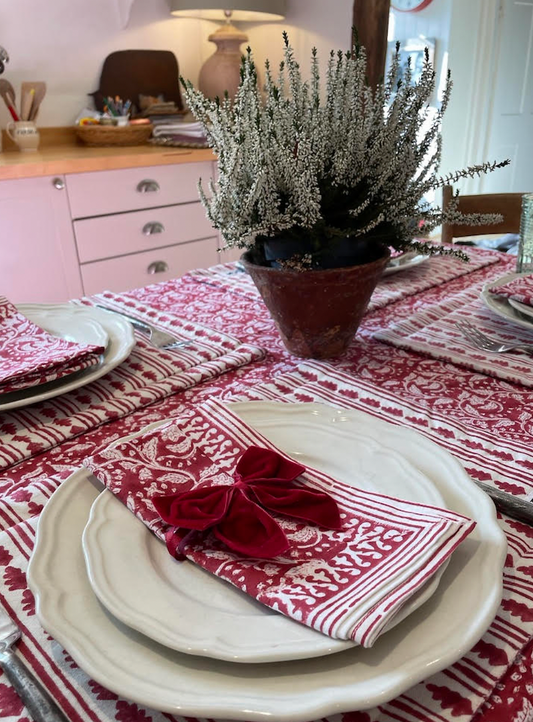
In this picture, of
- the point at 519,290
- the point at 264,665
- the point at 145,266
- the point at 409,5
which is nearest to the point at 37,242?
the point at 145,266

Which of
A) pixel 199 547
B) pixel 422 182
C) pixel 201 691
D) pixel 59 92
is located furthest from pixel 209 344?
pixel 59 92

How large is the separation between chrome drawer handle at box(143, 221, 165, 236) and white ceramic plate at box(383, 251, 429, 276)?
1.48 m

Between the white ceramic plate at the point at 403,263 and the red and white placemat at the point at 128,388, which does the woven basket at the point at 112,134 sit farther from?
the red and white placemat at the point at 128,388

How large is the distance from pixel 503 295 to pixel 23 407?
0.69 metres

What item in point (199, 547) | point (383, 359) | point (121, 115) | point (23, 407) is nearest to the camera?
point (199, 547)

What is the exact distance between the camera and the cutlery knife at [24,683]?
356mm

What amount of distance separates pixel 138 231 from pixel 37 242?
0.43 m

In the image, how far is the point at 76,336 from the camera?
2.90 ft

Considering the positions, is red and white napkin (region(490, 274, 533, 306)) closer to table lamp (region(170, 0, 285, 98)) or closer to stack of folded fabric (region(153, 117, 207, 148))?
stack of folded fabric (region(153, 117, 207, 148))

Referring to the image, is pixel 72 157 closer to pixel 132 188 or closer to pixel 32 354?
pixel 132 188

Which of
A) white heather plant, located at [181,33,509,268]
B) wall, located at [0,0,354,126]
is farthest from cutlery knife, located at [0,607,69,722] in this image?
wall, located at [0,0,354,126]

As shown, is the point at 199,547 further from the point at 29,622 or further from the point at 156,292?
the point at 156,292

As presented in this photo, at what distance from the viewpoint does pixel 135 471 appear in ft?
1.71

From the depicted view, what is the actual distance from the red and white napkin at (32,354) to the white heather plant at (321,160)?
0.24m
